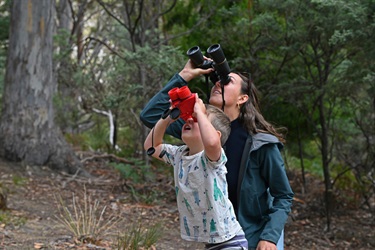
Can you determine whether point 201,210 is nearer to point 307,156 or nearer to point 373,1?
point 373,1

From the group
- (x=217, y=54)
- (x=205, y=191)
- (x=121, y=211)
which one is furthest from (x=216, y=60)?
(x=121, y=211)

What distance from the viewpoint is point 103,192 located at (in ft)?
31.0

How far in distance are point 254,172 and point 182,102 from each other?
24.1 inches

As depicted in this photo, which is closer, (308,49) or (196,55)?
(196,55)

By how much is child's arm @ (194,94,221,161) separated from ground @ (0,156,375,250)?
3.36 meters

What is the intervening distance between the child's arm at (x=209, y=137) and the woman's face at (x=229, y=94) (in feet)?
1.49

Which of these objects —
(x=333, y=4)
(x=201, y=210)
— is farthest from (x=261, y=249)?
(x=333, y=4)

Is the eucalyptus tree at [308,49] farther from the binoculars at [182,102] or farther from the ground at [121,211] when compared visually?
the binoculars at [182,102]

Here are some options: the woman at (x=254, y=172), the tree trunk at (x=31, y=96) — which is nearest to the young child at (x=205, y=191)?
the woman at (x=254, y=172)

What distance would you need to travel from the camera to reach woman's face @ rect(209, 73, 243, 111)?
3398 mm

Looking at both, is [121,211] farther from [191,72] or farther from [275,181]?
[275,181]

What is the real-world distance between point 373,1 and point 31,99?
6044mm

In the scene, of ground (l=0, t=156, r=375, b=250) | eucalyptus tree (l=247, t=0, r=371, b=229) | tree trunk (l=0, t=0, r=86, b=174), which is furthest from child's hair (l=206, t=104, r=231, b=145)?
tree trunk (l=0, t=0, r=86, b=174)

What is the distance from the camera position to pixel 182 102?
2.98 meters
